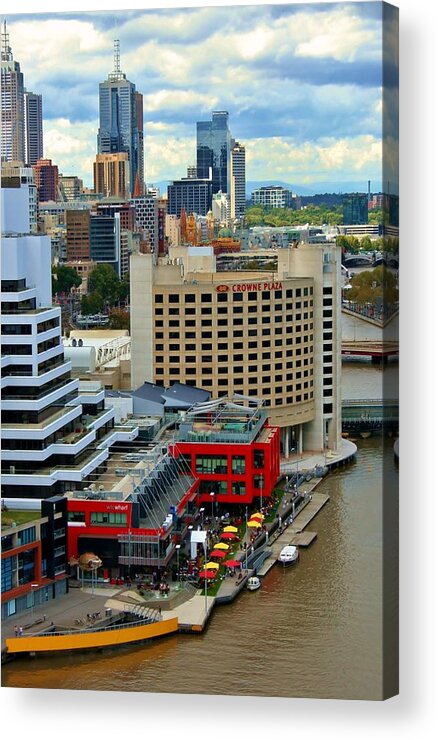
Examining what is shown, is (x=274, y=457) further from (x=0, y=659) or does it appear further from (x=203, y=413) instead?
(x=0, y=659)

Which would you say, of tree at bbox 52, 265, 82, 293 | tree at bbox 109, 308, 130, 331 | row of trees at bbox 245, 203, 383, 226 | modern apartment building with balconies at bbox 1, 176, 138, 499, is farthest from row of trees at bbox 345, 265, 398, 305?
row of trees at bbox 245, 203, 383, 226

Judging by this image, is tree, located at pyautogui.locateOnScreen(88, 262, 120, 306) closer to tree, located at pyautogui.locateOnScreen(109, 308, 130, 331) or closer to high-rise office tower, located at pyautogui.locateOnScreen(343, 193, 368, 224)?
tree, located at pyautogui.locateOnScreen(109, 308, 130, 331)

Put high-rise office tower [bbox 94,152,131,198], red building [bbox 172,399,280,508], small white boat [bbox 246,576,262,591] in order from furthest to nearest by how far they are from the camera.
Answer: high-rise office tower [bbox 94,152,131,198] < red building [bbox 172,399,280,508] < small white boat [bbox 246,576,262,591]

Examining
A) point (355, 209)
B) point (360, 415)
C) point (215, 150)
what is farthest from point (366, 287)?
point (215, 150)

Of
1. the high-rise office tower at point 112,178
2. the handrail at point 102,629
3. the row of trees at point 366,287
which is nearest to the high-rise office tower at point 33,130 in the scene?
the row of trees at point 366,287

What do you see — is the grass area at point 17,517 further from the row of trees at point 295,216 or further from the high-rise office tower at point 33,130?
the row of trees at point 295,216

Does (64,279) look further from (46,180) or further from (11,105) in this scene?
(11,105)

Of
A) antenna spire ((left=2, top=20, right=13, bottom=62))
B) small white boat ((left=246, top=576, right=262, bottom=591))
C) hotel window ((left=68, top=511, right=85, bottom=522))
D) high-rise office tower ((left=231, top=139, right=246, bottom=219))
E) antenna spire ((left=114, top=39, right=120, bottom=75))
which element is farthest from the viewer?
high-rise office tower ((left=231, top=139, right=246, bottom=219))
